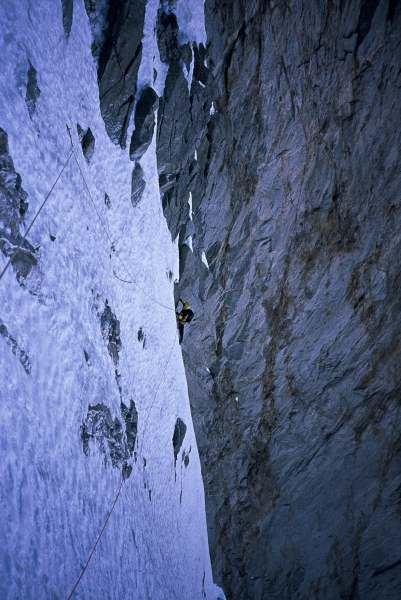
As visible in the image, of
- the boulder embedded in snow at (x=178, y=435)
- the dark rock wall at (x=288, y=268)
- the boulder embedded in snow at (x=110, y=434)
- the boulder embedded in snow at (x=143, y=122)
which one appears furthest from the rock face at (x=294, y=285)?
the boulder embedded in snow at (x=110, y=434)

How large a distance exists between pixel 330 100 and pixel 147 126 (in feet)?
10.6

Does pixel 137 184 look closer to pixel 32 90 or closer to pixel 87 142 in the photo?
pixel 87 142

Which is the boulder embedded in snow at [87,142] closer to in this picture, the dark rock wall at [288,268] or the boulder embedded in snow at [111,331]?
the dark rock wall at [288,268]

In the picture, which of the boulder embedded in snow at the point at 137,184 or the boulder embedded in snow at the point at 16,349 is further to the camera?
the boulder embedded in snow at the point at 137,184

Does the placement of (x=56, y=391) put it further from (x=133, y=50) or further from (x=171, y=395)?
(x=133, y=50)

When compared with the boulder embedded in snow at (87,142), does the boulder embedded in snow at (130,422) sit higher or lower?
lower

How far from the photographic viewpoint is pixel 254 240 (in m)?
5.52

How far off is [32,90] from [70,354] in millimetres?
1105

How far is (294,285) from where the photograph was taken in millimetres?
6082

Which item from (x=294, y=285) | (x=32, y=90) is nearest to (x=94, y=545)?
(x=32, y=90)

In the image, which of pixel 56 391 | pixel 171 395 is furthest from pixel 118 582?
pixel 171 395

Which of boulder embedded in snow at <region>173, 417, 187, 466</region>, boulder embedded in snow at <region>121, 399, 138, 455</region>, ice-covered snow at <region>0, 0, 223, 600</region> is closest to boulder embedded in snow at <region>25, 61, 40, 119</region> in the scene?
ice-covered snow at <region>0, 0, 223, 600</region>

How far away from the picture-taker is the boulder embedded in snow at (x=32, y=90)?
5.56 ft

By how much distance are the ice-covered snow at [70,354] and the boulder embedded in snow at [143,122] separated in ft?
0.45
